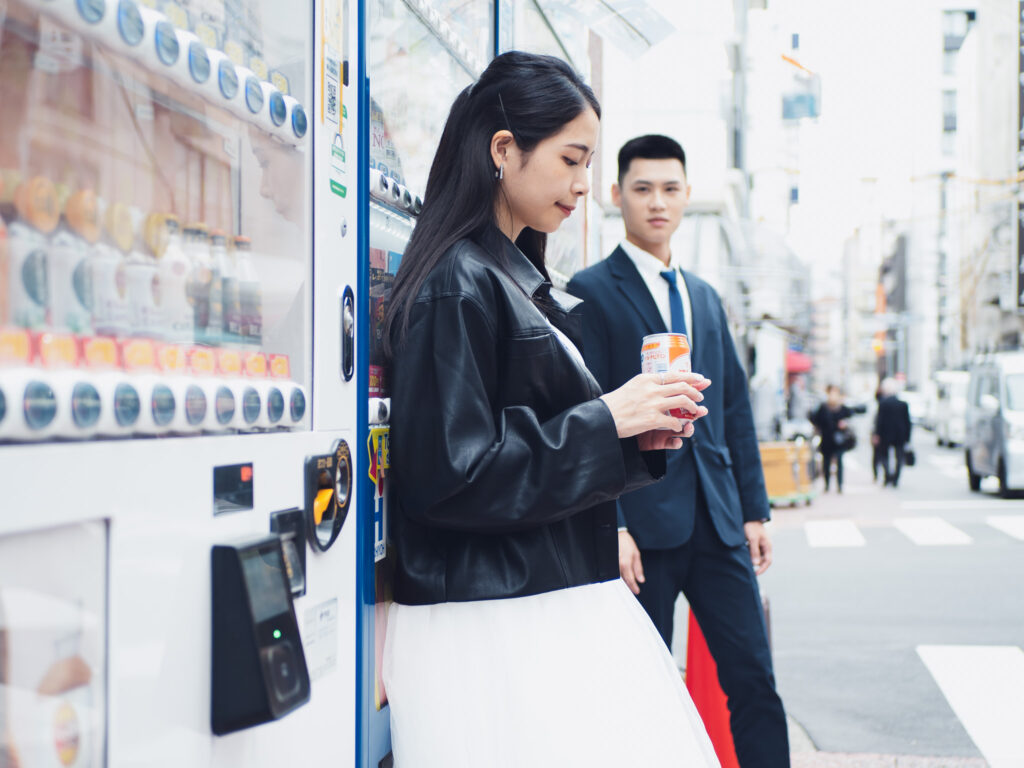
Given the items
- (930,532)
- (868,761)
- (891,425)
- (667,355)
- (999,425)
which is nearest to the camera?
(667,355)

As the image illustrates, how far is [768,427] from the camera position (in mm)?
15820

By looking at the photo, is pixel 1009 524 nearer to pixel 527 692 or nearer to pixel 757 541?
pixel 757 541

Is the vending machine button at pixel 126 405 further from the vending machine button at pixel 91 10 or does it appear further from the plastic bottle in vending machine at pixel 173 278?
the vending machine button at pixel 91 10

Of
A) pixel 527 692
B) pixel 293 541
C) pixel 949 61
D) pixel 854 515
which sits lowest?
pixel 854 515

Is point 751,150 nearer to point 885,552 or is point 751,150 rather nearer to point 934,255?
point 885,552

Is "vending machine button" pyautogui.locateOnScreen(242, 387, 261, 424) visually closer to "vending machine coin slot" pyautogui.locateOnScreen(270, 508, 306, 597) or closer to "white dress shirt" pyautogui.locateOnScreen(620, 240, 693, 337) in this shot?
"vending machine coin slot" pyautogui.locateOnScreen(270, 508, 306, 597)

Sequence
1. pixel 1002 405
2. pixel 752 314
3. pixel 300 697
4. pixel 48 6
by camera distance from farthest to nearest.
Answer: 1. pixel 752 314
2. pixel 1002 405
3. pixel 300 697
4. pixel 48 6

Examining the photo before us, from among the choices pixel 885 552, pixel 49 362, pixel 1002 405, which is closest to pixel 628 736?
pixel 49 362

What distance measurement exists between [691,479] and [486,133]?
127cm

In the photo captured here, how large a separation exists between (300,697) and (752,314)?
1786 cm

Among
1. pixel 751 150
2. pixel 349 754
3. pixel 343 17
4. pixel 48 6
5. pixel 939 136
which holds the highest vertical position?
pixel 939 136

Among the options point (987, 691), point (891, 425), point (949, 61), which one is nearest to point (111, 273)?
point (987, 691)

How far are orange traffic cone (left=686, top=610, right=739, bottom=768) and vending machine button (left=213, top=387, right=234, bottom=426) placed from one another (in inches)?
83.0

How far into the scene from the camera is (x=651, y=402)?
5.71 feet
